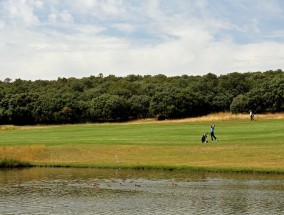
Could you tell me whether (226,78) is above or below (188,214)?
above

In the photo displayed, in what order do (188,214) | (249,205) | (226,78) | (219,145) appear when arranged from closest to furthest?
1. (188,214)
2. (249,205)
3. (219,145)
4. (226,78)

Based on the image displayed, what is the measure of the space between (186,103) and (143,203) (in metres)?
99.1

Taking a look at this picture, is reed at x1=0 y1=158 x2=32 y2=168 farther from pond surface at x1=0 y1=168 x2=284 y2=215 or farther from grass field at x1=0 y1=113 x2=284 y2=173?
pond surface at x1=0 y1=168 x2=284 y2=215

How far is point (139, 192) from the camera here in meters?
37.1

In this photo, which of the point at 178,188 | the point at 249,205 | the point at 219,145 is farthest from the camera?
the point at 219,145

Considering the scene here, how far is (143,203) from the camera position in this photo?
32812mm

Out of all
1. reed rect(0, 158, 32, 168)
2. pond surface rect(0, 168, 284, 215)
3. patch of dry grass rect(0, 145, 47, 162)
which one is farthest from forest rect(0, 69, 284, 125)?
pond surface rect(0, 168, 284, 215)

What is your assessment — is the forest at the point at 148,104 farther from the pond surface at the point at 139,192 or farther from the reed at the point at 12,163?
the pond surface at the point at 139,192

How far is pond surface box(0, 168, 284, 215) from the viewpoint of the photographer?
102ft

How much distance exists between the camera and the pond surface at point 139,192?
31.0m

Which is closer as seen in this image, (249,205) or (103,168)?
(249,205)

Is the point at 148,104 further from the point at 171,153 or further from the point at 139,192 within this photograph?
the point at 139,192

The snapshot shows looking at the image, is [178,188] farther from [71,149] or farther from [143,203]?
[71,149]

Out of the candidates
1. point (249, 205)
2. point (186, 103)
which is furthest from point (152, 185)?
point (186, 103)
